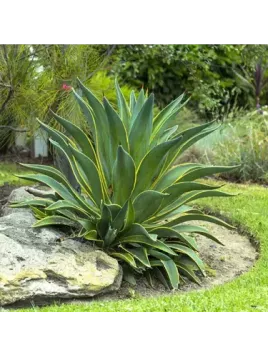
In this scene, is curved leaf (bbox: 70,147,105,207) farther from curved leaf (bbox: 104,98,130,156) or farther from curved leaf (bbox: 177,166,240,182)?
curved leaf (bbox: 177,166,240,182)

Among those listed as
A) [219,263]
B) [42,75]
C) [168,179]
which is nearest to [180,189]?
[168,179]

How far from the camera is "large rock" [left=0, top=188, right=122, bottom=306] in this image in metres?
4.02

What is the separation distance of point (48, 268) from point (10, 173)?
549 centimetres

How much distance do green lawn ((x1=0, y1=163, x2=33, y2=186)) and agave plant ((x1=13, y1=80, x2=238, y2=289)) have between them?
3.39 metres

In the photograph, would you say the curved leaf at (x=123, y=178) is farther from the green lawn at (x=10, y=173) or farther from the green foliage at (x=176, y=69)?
the green foliage at (x=176, y=69)

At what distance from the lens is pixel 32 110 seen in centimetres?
637

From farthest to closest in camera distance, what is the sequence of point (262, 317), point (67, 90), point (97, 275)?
1. point (67, 90)
2. point (97, 275)
3. point (262, 317)

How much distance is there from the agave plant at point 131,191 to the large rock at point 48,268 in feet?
0.46

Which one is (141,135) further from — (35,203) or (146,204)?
(35,203)

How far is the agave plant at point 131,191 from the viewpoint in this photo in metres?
4.58

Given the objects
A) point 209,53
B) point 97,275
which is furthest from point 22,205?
point 209,53

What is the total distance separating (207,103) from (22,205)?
5.23 m

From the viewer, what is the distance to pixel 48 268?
13.7 ft

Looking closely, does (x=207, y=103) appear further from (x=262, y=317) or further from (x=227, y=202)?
(x=262, y=317)
